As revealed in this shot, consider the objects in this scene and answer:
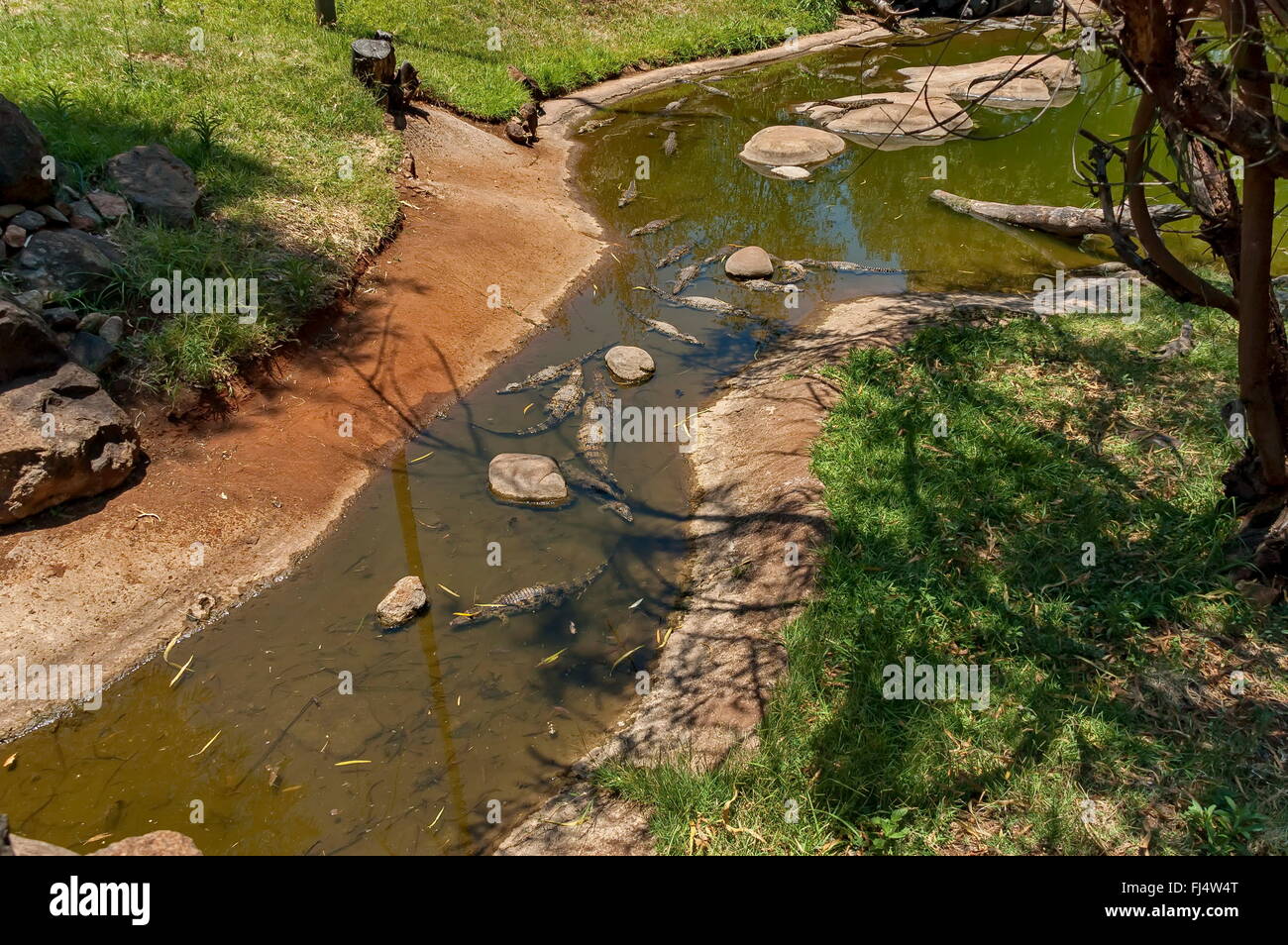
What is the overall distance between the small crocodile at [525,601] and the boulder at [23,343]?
3420mm

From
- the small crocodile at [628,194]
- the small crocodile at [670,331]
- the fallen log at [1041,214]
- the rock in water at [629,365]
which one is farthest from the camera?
the small crocodile at [628,194]

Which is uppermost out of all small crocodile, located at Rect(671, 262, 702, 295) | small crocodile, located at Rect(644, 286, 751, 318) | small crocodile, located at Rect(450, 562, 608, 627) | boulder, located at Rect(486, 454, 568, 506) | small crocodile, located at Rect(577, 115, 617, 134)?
small crocodile, located at Rect(577, 115, 617, 134)

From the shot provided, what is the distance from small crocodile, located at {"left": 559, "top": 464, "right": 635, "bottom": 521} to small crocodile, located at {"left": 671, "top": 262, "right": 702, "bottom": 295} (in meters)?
3.47

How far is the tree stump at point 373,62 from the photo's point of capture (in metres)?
10.8

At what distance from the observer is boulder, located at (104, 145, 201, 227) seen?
728cm

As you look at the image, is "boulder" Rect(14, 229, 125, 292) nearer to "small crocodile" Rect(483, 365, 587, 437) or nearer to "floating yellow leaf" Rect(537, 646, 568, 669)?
"small crocodile" Rect(483, 365, 587, 437)

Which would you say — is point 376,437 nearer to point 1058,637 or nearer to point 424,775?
point 424,775

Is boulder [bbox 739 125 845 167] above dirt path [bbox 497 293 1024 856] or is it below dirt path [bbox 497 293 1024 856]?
above

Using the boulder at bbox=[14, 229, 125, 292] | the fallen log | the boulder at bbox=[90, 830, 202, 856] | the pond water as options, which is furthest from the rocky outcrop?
the boulder at bbox=[90, 830, 202, 856]

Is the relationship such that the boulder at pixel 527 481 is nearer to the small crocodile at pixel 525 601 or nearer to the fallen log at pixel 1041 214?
the small crocodile at pixel 525 601

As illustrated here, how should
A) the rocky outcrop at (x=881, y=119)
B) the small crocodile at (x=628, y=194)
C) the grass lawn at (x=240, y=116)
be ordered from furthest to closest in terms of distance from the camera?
the rocky outcrop at (x=881, y=119)
the small crocodile at (x=628, y=194)
the grass lawn at (x=240, y=116)

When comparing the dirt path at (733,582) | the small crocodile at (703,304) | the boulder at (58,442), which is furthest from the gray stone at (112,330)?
the small crocodile at (703,304)

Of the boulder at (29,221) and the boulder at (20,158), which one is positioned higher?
the boulder at (20,158)

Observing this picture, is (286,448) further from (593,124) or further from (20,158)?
(593,124)
